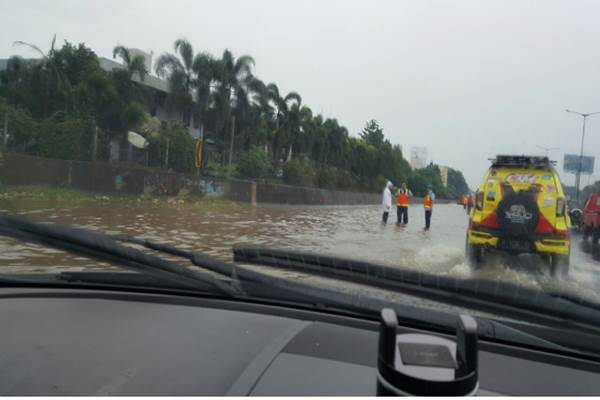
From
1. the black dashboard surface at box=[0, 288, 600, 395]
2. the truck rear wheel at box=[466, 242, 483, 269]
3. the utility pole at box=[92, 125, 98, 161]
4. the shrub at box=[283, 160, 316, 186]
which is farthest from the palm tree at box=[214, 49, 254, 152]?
the truck rear wheel at box=[466, 242, 483, 269]

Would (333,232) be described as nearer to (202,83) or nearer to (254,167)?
(202,83)

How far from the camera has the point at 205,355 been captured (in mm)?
1821

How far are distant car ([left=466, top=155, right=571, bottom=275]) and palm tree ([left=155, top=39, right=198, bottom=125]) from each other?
343 centimetres

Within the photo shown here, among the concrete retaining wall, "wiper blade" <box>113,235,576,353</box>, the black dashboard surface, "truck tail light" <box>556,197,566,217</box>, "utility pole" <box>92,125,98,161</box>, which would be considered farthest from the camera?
"utility pole" <box>92,125,98,161</box>

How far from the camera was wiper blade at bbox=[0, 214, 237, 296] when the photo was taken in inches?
95.3

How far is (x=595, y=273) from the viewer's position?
6730 millimetres

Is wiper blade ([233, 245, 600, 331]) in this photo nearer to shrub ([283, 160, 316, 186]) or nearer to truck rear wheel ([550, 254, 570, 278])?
shrub ([283, 160, 316, 186])

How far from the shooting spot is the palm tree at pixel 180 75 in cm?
457

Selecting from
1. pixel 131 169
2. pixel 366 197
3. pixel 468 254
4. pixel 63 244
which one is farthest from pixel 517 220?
pixel 131 169

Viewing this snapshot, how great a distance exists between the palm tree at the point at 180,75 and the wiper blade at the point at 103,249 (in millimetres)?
1851

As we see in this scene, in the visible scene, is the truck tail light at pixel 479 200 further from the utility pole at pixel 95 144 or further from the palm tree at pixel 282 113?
the utility pole at pixel 95 144

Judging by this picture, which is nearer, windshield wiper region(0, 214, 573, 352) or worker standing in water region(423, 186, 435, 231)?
windshield wiper region(0, 214, 573, 352)

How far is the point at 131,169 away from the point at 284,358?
288 inches

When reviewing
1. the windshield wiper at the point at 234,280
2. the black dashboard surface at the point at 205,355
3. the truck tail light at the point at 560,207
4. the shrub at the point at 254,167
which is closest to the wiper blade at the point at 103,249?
the windshield wiper at the point at 234,280
